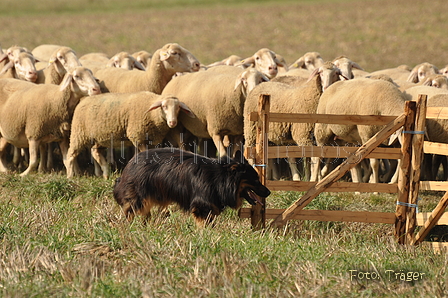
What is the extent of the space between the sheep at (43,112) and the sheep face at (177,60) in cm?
159

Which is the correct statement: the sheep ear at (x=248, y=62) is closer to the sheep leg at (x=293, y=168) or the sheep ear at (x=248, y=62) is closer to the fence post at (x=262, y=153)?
the sheep leg at (x=293, y=168)

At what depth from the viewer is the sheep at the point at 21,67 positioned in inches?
480

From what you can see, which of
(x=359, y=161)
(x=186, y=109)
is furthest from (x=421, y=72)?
(x=359, y=161)

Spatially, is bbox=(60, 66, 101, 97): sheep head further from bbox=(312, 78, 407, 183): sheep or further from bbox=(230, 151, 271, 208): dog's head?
bbox=(230, 151, 271, 208): dog's head

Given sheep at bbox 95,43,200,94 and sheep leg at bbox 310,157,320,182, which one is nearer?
sheep leg at bbox 310,157,320,182

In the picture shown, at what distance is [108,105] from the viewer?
1005 centimetres

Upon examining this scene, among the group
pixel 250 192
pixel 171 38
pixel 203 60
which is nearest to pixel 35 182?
pixel 250 192

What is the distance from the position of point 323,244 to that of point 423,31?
28.6 m

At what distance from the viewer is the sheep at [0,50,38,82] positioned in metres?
12.2

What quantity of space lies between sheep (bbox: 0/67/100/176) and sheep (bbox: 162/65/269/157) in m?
1.58

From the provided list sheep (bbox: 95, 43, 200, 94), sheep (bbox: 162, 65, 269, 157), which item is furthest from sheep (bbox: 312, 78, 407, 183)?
sheep (bbox: 95, 43, 200, 94)

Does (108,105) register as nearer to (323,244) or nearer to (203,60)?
(323,244)

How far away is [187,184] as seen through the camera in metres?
6.24

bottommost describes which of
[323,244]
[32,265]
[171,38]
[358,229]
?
[171,38]
